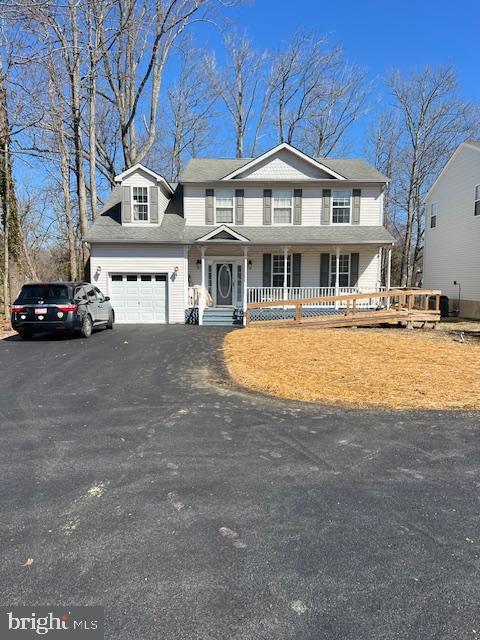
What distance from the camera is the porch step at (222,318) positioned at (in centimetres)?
1667

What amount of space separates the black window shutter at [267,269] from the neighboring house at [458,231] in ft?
32.7

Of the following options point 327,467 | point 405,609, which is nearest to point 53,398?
point 327,467

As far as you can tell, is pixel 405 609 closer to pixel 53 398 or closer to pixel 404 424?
pixel 404 424

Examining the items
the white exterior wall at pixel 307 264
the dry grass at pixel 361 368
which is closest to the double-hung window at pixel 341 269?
the white exterior wall at pixel 307 264

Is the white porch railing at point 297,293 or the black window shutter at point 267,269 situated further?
the black window shutter at point 267,269

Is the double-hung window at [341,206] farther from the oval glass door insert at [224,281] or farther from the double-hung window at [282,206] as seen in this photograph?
the oval glass door insert at [224,281]

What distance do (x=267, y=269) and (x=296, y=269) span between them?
51.5 inches

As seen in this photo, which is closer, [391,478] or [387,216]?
[391,478]

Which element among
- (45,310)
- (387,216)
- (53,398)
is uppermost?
(387,216)

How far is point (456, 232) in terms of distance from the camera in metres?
21.5

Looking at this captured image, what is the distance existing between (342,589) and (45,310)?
11.5 meters

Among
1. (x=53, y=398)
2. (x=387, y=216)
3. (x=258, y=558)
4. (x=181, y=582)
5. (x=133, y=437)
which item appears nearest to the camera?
(x=181, y=582)

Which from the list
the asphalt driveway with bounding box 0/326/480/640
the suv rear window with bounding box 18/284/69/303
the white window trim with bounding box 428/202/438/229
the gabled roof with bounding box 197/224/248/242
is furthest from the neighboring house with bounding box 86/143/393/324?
the asphalt driveway with bounding box 0/326/480/640

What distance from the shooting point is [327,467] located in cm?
375
